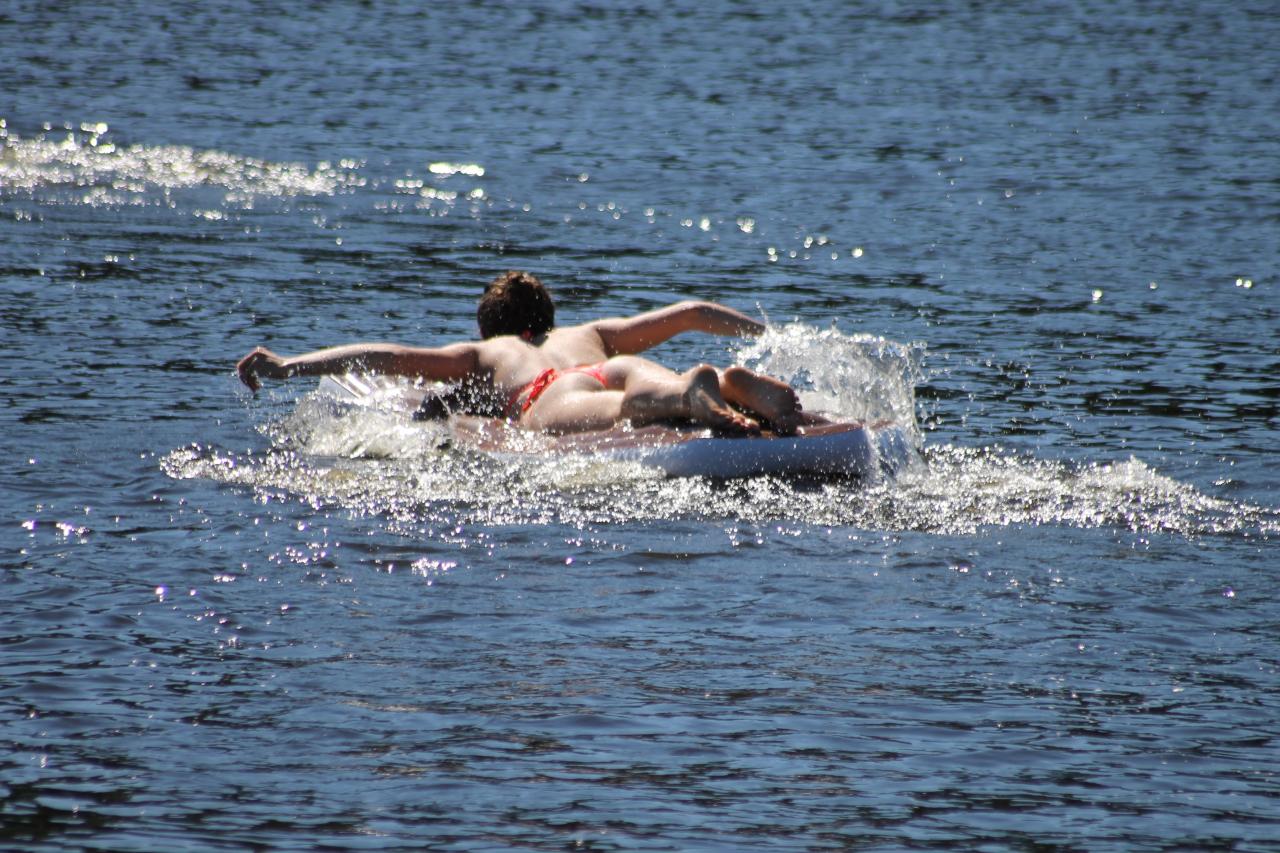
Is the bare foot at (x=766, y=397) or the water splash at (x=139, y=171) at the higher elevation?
the water splash at (x=139, y=171)

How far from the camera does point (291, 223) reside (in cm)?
1680

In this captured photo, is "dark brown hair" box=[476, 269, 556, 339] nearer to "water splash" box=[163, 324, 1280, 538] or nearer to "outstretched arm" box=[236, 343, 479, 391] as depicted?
"outstretched arm" box=[236, 343, 479, 391]

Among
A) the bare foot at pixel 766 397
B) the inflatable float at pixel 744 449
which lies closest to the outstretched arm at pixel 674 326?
the inflatable float at pixel 744 449

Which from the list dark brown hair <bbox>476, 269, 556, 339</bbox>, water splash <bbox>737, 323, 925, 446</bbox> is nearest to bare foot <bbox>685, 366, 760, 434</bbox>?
water splash <bbox>737, 323, 925, 446</bbox>

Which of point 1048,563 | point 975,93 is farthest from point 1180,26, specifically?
point 1048,563

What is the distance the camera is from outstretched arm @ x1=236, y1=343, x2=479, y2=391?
30.9 ft

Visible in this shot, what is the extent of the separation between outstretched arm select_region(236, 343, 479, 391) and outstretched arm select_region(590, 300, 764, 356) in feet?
2.81

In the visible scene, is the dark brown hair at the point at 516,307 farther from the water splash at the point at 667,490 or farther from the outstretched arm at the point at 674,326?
the water splash at the point at 667,490

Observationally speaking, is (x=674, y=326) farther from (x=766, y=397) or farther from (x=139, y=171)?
(x=139, y=171)

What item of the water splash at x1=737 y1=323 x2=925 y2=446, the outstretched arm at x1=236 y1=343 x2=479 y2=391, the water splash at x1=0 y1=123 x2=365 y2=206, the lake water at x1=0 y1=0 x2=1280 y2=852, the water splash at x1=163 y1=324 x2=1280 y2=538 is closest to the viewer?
the lake water at x1=0 y1=0 x2=1280 y2=852

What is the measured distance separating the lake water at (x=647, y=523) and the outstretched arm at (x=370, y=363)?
0.36 m

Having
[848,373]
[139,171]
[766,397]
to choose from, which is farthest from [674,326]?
[139,171]

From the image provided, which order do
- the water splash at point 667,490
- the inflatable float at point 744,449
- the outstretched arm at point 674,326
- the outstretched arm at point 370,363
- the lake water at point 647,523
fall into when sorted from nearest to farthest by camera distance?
the lake water at point 647,523 → the water splash at point 667,490 → the inflatable float at point 744,449 → the outstretched arm at point 370,363 → the outstretched arm at point 674,326

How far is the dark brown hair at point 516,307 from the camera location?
10.3 metres
